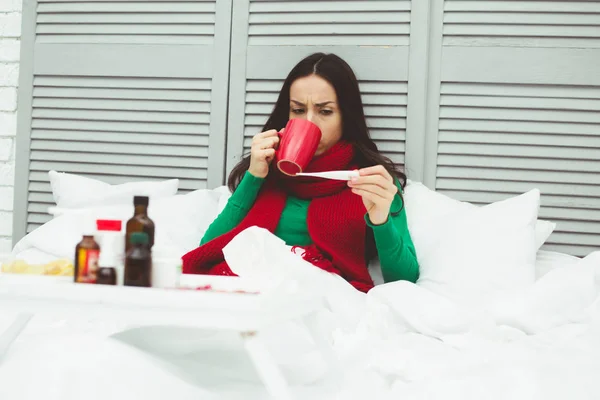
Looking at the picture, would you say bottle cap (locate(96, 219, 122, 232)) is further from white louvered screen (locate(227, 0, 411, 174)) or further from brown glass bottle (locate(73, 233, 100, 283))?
white louvered screen (locate(227, 0, 411, 174))

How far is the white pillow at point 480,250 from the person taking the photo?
4.82 feet

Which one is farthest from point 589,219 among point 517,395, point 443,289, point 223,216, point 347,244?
point 517,395

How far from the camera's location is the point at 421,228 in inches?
65.5

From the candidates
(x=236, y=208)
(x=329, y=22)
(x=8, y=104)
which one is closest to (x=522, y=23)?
(x=329, y=22)

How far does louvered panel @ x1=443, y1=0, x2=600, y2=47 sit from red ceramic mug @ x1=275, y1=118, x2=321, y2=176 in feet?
2.18

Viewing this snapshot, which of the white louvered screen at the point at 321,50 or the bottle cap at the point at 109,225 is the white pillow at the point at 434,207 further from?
the bottle cap at the point at 109,225

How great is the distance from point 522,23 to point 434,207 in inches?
22.6

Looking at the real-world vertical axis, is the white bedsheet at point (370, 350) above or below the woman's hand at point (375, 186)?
below

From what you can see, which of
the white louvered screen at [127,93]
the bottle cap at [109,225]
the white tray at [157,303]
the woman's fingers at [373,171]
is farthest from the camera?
the white louvered screen at [127,93]

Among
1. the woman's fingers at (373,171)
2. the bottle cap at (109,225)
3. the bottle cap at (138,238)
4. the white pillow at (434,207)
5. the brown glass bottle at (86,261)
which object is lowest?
the brown glass bottle at (86,261)

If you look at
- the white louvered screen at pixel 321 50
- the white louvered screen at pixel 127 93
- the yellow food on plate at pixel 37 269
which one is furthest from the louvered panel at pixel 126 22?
the yellow food on plate at pixel 37 269

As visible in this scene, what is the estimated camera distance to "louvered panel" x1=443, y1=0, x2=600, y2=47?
5.90 feet

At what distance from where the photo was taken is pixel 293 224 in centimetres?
164

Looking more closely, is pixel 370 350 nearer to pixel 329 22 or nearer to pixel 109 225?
pixel 109 225
